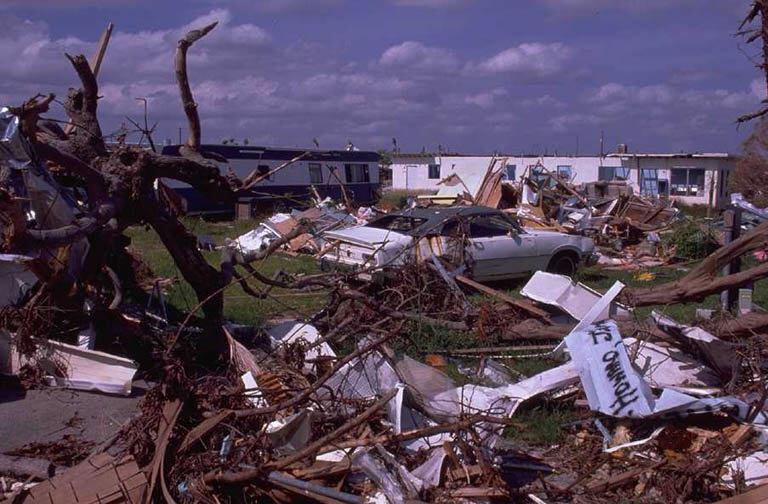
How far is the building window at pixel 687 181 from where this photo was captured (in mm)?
38625

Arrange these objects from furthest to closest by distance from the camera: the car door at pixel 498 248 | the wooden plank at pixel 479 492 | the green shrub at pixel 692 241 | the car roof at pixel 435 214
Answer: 1. the green shrub at pixel 692 241
2. the car door at pixel 498 248
3. the car roof at pixel 435 214
4. the wooden plank at pixel 479 492

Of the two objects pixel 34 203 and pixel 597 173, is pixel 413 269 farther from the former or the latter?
pixel 597 173

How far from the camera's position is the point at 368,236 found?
12500mm

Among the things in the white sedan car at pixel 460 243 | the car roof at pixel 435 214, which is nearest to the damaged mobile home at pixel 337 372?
the white sedan car at pixel 460 243

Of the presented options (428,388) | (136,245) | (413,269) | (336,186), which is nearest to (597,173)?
(336,186)

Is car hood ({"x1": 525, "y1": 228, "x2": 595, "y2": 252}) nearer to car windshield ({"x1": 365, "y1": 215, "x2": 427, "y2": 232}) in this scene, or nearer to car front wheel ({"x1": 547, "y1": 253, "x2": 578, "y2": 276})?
car front wheel ({"x1": 547, "y1": 253, "x2": 578, "y2": 276})

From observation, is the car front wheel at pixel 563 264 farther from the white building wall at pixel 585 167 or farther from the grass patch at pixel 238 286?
the white building wall at pixel 585 167

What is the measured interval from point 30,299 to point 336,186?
965 inches

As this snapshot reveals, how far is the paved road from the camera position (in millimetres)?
6484

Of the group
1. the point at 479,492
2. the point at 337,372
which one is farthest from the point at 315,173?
the point at 479,492

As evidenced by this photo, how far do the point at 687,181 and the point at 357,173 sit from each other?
56.5 feet

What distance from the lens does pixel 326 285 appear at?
871 centimetres

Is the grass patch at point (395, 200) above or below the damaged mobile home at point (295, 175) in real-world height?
below

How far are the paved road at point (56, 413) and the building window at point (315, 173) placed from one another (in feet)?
80.0
